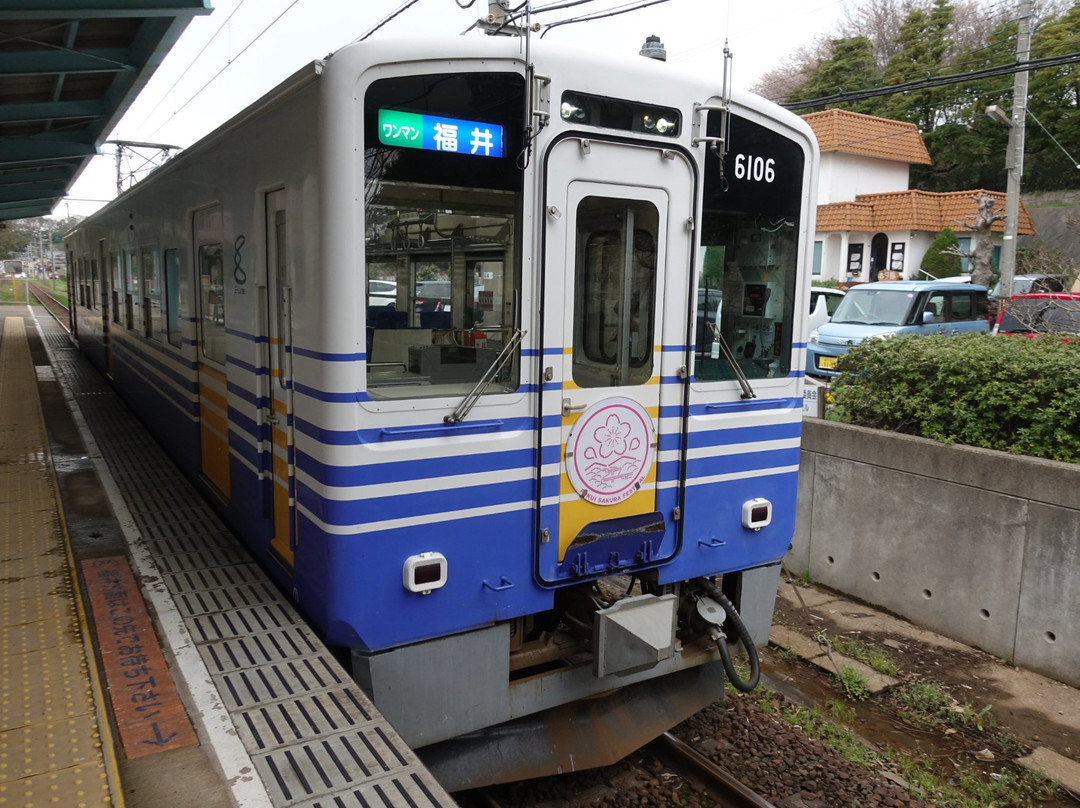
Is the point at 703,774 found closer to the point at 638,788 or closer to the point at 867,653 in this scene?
the point at 638,788

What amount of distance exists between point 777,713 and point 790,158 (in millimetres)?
3343

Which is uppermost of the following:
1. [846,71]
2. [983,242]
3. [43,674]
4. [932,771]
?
[846,71]

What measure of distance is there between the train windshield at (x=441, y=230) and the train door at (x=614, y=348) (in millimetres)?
211

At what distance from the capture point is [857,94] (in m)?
10.3

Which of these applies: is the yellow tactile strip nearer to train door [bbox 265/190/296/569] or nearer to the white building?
train door [bbox 265/190/296/569]

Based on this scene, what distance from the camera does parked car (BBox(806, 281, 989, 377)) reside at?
14.5 metres

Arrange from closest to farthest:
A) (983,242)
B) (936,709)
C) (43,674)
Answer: (43,674) → (936,709) → (983,242)

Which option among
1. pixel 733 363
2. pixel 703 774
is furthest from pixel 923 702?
pixel 733 363

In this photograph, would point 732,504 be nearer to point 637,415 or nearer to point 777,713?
point 637,415

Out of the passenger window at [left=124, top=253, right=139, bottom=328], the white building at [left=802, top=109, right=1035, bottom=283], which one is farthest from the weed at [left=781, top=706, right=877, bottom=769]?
the white building at [left=802, top=109, right=1035, bottom=283]

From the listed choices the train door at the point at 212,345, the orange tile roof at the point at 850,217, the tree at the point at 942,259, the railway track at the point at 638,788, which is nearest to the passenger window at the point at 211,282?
the train door at the point at 212,345

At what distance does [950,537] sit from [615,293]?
380cm

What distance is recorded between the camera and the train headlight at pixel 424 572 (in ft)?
11.5

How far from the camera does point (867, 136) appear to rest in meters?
30.9
